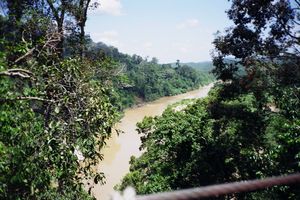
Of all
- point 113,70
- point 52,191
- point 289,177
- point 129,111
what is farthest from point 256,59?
point 129,111

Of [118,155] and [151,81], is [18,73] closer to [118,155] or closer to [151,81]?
[118,155]

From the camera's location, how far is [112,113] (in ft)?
18.2

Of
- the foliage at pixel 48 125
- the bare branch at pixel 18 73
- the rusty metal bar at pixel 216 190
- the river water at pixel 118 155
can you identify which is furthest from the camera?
the river water at pixel 118 155

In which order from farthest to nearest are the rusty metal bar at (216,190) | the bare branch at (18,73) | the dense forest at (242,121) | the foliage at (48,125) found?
the dense forest at (242,121)
the foliage at (48,125)
the bare branch at (18,73)
the rusty metal bar at (216,190)

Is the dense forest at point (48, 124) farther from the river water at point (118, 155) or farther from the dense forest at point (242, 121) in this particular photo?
the river water at point (118, 155)

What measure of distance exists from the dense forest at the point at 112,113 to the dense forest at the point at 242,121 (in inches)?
1.4

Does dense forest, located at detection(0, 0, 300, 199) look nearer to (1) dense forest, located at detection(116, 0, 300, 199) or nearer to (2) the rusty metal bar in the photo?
(1) dense forest, located at detection(116, 0, 300, 199)

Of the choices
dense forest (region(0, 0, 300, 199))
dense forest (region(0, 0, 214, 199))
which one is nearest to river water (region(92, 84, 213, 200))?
dense forest (region(0, 0, 300, 199))

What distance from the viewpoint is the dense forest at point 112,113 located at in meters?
4.78

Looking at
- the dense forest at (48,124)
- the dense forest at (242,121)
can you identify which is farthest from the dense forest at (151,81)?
the dense forest at (48,124)

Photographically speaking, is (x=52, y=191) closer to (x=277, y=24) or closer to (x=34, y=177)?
(x=34, y=177)

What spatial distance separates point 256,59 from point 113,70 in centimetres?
558

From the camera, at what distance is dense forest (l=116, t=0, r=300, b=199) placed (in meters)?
10.6

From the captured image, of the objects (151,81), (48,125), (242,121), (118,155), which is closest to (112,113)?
(48,125)
